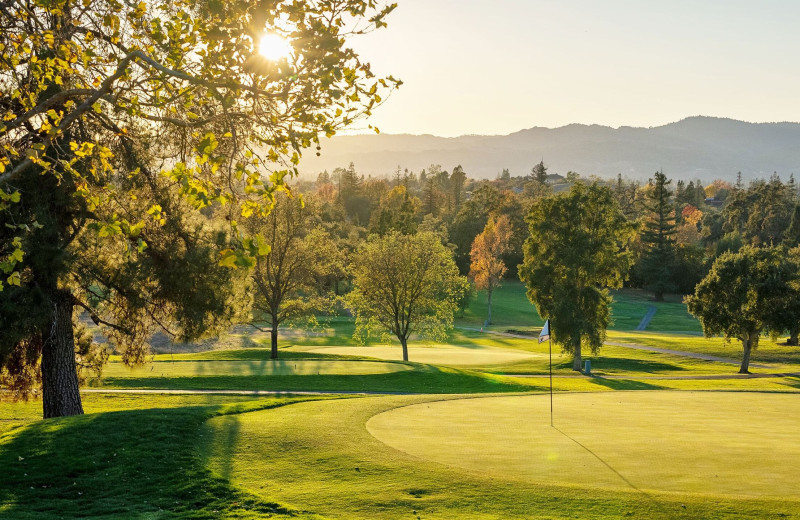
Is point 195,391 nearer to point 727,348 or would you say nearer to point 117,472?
point 117,472

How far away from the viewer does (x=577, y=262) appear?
46000mm

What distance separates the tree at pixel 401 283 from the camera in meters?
49.2

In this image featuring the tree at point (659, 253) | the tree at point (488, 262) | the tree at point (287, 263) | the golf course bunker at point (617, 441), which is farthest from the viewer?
the tree at point (659, 253)

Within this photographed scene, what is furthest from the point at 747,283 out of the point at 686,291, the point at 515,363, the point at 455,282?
the point at 686,291

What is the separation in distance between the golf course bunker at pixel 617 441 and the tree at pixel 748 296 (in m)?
27.5

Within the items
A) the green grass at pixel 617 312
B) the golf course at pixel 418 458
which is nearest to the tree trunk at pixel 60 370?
the golf course at pixel 418 458

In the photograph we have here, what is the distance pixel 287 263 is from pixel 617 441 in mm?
32611

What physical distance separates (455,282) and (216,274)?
3437 centimetres

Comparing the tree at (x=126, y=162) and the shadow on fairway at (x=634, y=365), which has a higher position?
the tree at (x=126, y=162)

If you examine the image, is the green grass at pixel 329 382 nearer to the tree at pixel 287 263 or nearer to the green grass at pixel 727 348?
the tree at pixel 287 263

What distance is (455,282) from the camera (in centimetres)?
5309

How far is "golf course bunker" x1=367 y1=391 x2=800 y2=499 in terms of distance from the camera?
38.0 ft

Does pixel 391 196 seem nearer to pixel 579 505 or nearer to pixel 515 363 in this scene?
pixel 515 363

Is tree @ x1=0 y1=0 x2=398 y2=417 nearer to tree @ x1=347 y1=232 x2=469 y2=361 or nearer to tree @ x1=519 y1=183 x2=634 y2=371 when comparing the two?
tree @ x1=347 y1=232 x2=469 y2=361
